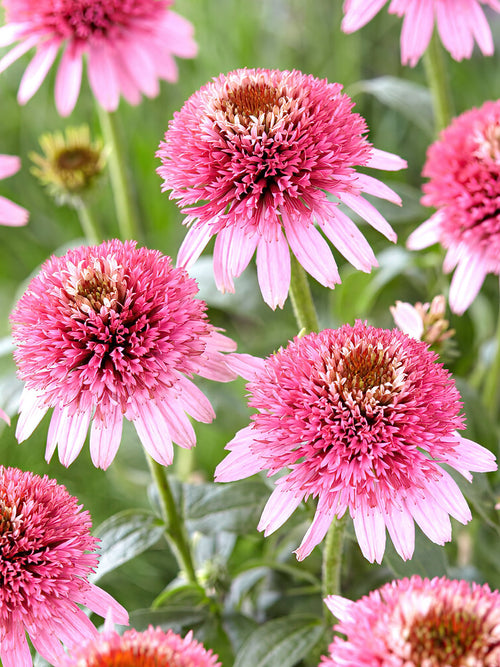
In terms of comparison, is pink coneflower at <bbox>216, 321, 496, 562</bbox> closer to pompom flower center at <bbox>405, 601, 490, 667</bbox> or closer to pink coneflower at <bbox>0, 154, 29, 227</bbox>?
pompom flower center at <bbox>405, 601, 490, 667</bbox>

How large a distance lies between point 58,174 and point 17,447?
0.36 metres

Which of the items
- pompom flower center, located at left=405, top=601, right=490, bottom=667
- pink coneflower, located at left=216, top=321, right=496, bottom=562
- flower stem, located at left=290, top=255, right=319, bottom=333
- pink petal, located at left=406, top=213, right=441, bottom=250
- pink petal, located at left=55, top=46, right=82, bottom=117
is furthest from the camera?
pink petal, located at left=55, top=46, right=82, bottom=117

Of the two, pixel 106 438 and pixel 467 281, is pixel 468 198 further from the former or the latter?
pixel 106 438

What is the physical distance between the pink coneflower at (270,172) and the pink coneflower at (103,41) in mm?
270

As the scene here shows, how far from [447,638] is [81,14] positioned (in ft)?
1.98

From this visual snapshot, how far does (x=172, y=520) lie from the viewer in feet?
1.78

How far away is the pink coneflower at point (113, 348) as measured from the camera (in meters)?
0.44

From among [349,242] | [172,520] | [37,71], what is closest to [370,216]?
[349,242]

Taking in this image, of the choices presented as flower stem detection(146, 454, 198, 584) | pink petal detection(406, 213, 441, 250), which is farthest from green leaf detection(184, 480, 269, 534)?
pink petal detection(406, 213, 441, 250)

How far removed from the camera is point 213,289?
738 millimetres

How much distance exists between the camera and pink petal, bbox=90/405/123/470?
0.46 meters

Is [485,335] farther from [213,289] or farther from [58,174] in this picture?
[58,174]

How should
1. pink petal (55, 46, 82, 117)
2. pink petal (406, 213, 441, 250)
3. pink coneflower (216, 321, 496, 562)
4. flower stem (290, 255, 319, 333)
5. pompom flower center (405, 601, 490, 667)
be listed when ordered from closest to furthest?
pompom flower center (405, 601, 490, 667)
pink coneflower (216, 321, 496, 562)
flower stem (290, 255, 319, 333)
pink petal (406, 213, 441, 250)
pink petal (55, 46, 82, 117)

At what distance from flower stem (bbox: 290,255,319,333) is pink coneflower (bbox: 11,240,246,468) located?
0.24 ft
